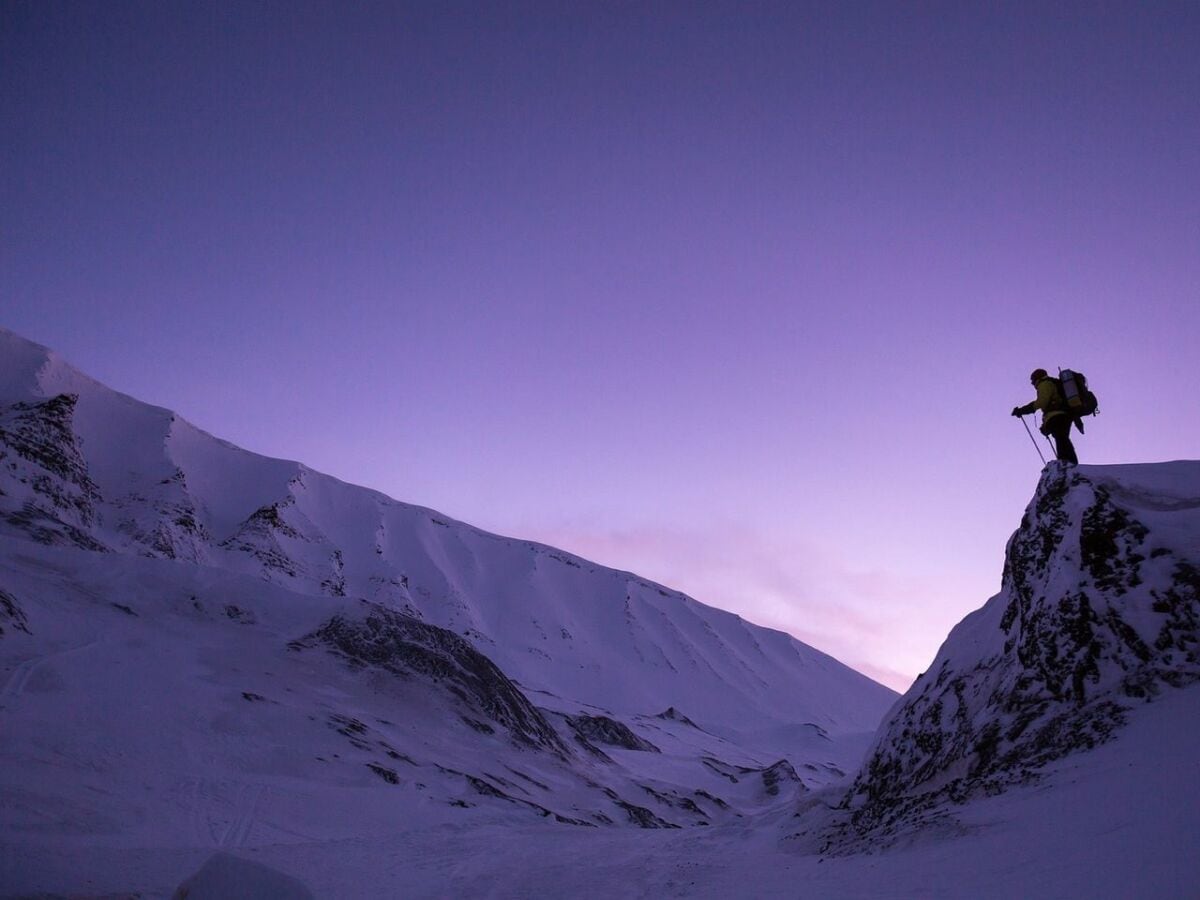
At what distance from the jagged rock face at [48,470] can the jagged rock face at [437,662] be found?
85.4ft

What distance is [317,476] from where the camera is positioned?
383 feet

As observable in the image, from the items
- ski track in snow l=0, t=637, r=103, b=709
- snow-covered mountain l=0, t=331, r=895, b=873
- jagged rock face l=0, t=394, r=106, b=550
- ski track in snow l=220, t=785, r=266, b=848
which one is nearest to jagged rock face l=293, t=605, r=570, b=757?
snow-covered mountain l=0, t=331, r=895, b=873

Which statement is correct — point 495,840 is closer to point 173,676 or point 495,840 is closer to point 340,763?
point 340,763

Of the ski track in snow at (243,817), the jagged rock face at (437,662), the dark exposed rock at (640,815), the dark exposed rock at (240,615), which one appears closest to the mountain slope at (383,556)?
the dark exposed rock at (240,615)

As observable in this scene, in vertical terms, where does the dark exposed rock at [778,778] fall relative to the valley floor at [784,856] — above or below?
below

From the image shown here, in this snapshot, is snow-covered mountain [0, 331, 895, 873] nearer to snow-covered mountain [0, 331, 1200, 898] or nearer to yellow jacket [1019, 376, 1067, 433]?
snow-covered mountain [0, 331, 1200, 898]

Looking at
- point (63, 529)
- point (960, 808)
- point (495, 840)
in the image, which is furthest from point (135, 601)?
point (960, 808)

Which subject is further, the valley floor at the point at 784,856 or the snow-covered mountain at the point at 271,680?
the snow-covered mountain at the point at 271,680

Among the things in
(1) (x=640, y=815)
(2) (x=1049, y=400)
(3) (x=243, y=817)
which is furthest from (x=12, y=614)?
(2) (x=1049, y=400)

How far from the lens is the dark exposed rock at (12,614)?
2858 cm

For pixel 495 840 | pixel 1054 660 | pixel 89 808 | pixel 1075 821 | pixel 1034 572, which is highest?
pixel 1034 572

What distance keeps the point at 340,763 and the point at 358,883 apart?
15505 mm

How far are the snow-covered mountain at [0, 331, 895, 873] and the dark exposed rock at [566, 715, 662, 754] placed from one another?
0.30 m

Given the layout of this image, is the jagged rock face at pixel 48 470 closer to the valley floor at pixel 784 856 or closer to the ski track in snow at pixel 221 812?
the ski track in snow at pixel 221 812
